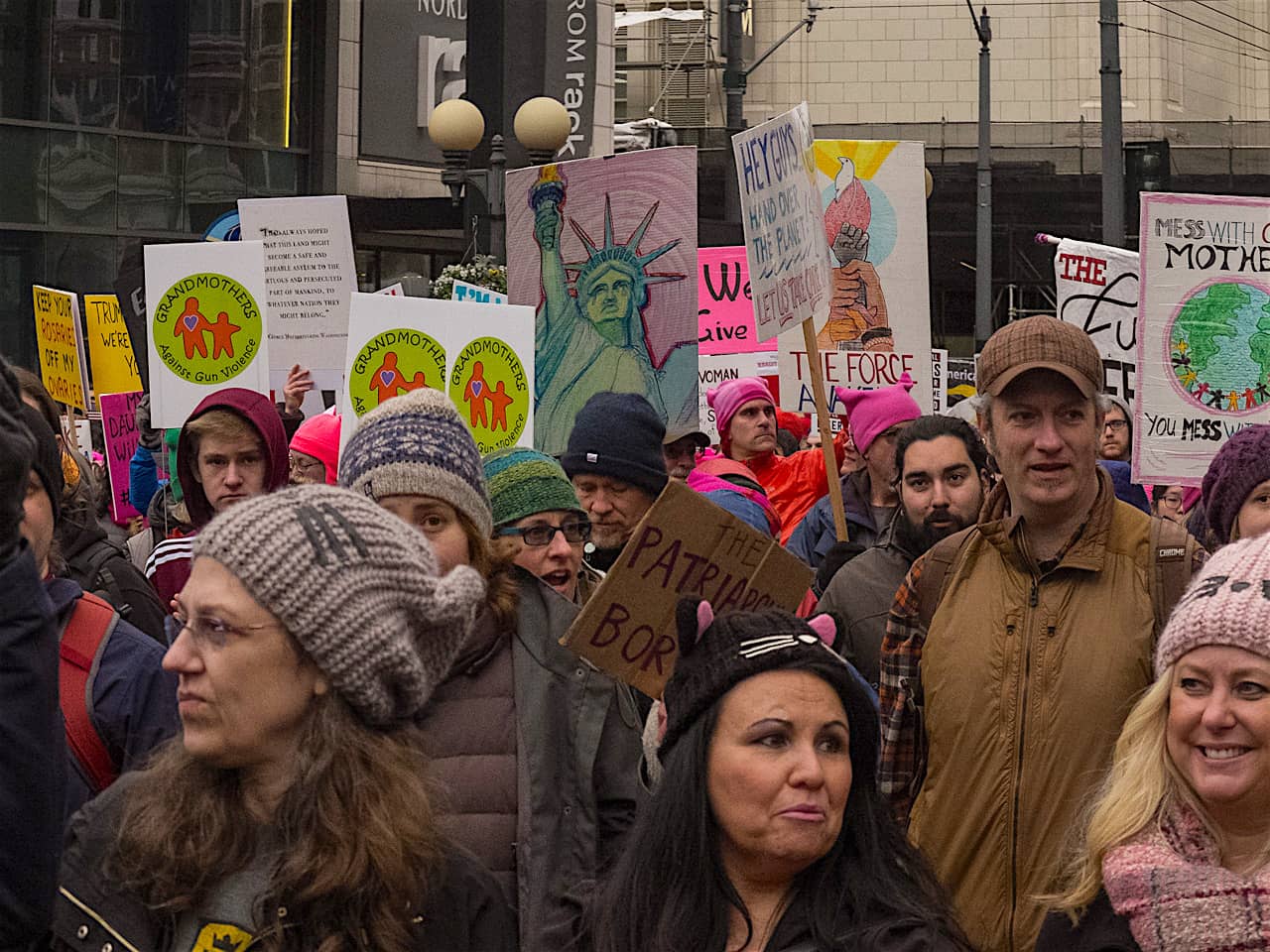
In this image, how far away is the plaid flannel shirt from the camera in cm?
405

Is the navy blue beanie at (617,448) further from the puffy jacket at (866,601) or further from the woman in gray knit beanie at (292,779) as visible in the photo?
the woman in gray knit beanie at (292,779)

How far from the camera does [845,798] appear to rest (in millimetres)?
3025

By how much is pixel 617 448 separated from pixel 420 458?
117cm

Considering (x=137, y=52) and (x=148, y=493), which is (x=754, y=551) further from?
(x=137, y=52)

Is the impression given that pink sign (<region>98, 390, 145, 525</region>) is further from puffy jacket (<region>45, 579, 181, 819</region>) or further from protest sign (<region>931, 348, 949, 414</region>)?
puffy jacket (<region>45, 579, 181, 819</region>)

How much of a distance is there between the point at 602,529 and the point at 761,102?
43.8 m

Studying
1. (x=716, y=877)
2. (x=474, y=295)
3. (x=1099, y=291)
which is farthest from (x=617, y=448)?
(x=1099, y=291)

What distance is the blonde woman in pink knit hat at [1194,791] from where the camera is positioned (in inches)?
115

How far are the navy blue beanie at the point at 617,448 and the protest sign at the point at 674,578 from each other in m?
1.02

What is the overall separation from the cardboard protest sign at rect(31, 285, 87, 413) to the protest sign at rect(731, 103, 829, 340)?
4.55 metres

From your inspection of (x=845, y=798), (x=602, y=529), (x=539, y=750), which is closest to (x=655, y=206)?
(x=602, y=529)

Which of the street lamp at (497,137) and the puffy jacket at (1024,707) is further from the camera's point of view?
the street lamp at (497,137)

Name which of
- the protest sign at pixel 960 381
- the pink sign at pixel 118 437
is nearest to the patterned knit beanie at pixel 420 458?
the pink sign at pixel 118 437

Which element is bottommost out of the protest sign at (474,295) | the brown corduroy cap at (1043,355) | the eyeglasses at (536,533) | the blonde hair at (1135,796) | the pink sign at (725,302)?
the blonde hair at (1135,796)
